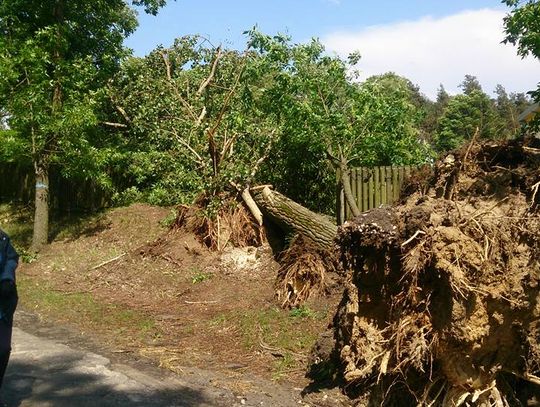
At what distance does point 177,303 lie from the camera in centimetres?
1049

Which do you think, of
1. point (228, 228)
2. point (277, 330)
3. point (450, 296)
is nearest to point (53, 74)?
point (228, 228)

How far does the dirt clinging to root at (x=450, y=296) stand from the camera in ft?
16.8

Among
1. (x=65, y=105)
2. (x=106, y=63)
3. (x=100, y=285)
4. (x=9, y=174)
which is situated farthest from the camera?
(x=9, y=174)

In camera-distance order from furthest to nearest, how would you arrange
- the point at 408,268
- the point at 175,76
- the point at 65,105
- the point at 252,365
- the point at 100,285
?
the point at 175,76 → the point at 65,105 → the point at 100,285 → the point at 252,365 → the point at 408,268

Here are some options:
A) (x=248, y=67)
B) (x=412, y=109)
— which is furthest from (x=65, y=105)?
(x=412, y=109)

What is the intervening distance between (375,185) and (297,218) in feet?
7.54

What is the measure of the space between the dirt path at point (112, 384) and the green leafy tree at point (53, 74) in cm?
698

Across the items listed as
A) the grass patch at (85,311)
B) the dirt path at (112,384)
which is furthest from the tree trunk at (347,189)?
the dirt path at (112,384)

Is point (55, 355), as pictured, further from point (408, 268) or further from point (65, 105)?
point (65, 105)

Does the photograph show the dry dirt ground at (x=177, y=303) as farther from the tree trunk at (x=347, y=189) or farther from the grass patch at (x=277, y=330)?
the tree trunk at (x=347, y=189)

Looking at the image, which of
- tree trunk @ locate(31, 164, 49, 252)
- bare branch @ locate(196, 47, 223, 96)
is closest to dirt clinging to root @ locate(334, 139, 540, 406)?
tree trunk @ locate(31, 164, 49, 252)

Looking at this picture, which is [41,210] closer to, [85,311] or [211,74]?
[211,74]

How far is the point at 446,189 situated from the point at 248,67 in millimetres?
8032

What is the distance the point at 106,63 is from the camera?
52.1 ft
